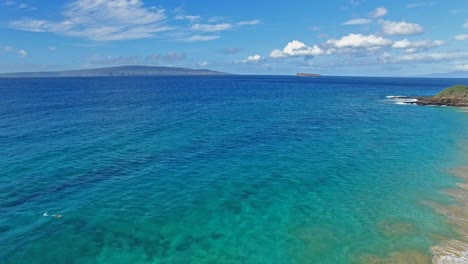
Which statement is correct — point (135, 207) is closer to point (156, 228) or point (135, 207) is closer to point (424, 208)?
point (156, 228)

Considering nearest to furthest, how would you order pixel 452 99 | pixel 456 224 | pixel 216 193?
pixel 456 224
pixel 216 193
pixel 452 99

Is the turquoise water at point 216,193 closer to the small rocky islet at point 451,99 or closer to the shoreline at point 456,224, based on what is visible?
the shoreline at point 456,224

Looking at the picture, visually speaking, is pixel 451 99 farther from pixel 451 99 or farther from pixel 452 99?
pixel 452 99

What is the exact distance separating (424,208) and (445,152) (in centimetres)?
2193

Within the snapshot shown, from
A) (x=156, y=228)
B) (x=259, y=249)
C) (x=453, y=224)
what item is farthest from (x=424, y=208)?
(x=156, y=228)

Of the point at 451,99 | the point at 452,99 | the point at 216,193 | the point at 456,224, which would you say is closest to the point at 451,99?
the point at 451,99

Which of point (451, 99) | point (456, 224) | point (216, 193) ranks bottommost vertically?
point (456, 224)

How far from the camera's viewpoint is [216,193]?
1212 inches

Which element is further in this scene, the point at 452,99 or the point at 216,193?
the point at 452,99

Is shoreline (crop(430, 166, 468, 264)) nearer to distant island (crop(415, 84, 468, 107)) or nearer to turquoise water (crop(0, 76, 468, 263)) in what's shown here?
turquoise water (crop(0, 76, 468, 263))

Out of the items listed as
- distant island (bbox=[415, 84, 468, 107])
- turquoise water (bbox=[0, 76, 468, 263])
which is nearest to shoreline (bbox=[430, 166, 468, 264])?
turquoise water (bbox=[0, 76, 468, 263])

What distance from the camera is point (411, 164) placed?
3984 cm

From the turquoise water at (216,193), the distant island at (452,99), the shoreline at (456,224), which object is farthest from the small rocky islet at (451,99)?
the shoreline at (456,224)

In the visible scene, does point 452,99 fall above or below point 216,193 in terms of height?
above
